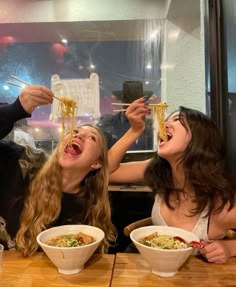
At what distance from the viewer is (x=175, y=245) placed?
100 centimetres

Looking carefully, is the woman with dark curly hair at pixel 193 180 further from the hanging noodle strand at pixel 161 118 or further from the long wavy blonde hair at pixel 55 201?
the long wavy blonde hair at pixel 55 201

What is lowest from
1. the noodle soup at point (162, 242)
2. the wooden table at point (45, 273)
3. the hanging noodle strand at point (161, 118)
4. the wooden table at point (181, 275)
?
the wooden table at point (181, 275)

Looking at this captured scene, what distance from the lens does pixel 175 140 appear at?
4.59 ft

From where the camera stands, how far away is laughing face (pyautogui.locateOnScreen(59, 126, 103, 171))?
4.80 ft

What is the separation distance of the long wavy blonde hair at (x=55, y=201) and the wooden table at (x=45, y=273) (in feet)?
0.36

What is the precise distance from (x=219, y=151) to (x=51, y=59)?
5.66 ft

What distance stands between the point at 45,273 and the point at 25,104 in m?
0.74

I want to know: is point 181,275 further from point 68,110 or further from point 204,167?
point 68,110

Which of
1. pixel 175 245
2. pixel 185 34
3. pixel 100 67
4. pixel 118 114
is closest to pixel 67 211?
pixel 175 245

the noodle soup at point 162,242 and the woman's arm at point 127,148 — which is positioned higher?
the woman's arm at point 127,148

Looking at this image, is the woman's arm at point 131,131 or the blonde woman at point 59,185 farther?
the woman's arm at point 131,131

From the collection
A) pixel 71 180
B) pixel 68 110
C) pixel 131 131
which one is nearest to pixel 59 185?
pixel 71 180

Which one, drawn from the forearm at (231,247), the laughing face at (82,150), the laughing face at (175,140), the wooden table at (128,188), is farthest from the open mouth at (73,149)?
the forearm at (231,247)

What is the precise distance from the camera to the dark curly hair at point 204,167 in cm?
134
